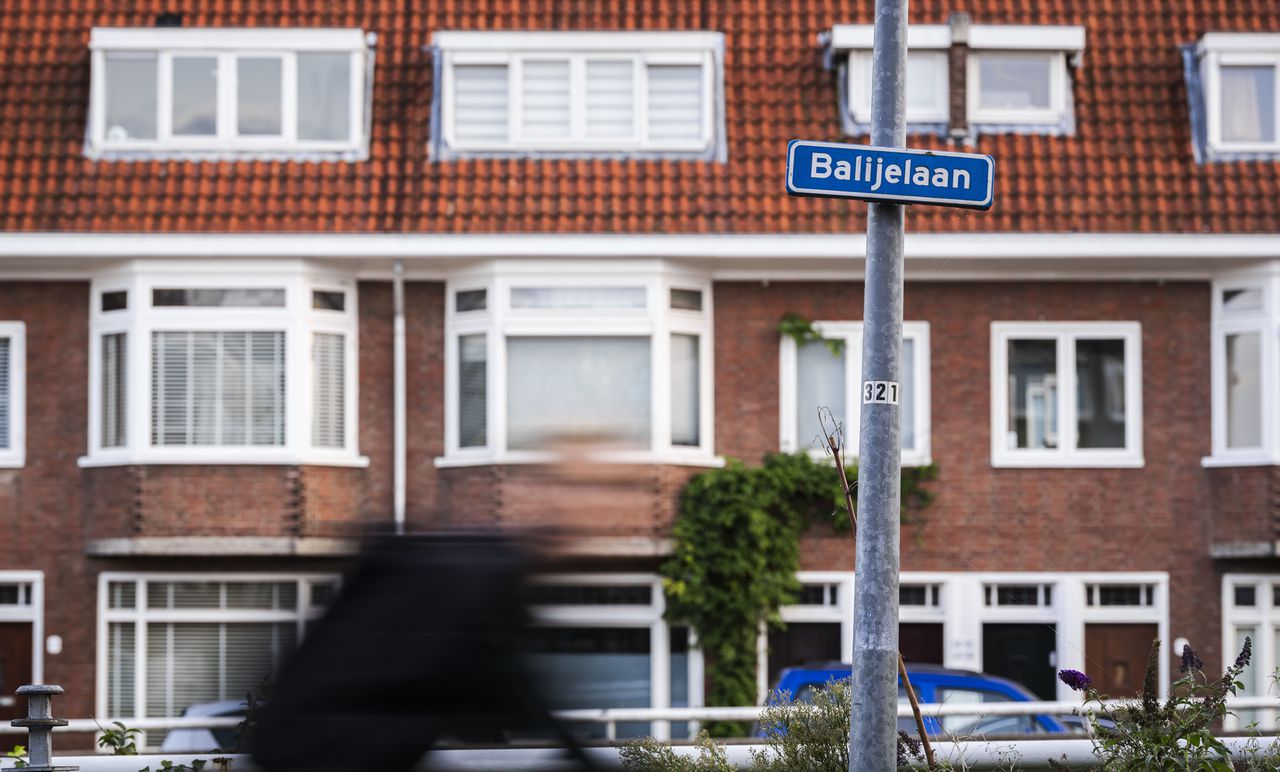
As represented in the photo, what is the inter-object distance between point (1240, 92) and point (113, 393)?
43.2 feet

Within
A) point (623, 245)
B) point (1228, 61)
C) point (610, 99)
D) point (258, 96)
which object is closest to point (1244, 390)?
point (1228, 61)

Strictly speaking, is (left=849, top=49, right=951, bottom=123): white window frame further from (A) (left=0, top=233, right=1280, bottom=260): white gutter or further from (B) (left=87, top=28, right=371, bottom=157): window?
(B) (left=87, top=28, right=371, bottom=157): window

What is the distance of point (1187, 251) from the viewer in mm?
19062

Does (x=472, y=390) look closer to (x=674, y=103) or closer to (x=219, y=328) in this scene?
(x=219, y=328)

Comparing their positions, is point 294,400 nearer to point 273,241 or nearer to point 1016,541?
point 273,241

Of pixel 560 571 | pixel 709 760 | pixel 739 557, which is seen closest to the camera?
pixel 560 571

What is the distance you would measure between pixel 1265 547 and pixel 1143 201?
400 centimetres

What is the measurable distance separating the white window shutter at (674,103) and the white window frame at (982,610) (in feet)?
17.0

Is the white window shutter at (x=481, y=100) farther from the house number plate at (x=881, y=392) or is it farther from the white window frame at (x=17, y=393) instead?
the house number plate at (x=881, y=392)

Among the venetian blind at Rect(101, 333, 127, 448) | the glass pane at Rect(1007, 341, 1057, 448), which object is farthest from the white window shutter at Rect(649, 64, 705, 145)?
the venetian blind at Rect(101, 333, 127, 448)

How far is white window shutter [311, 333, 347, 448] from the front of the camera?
19328 mm

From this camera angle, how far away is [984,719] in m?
13.2

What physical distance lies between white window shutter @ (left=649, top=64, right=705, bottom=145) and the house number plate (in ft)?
42.1

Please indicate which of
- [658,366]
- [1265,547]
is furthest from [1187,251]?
[658,366]
